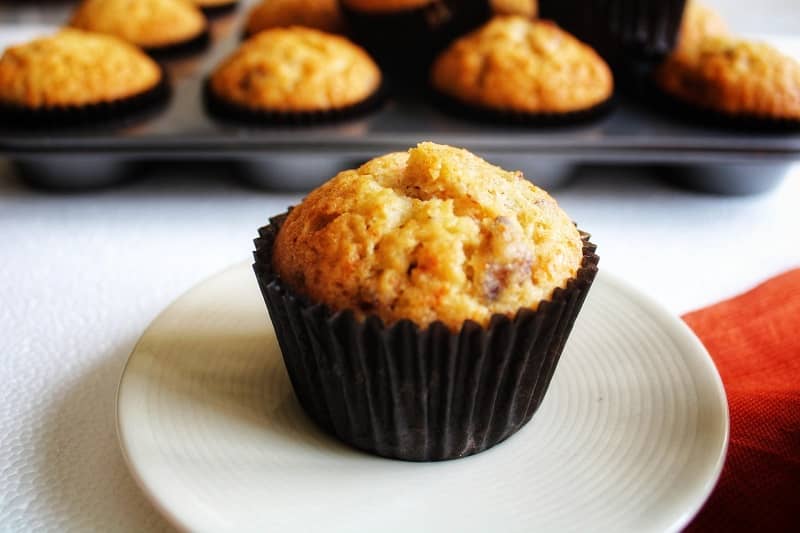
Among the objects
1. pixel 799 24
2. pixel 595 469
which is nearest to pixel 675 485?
pixel 595 469

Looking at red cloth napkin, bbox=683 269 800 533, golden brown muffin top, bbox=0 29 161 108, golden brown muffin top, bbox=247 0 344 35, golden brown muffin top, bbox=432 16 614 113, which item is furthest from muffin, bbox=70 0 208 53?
red cloth napkin, bbox=683 269 800 533

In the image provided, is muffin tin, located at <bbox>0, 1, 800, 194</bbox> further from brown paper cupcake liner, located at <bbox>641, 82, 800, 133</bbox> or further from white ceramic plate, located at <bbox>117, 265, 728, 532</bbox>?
white ceramic plate, located at <bbox>117, 265, 728, 532</bbox>

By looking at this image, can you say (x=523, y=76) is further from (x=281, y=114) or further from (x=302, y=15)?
(x=302, y=15)

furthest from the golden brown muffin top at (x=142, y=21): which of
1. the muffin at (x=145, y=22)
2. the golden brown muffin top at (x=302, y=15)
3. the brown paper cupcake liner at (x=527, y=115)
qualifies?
the brown paper cupcake liner at (x=527, y=115)

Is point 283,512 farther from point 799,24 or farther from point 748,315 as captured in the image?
point 799,24

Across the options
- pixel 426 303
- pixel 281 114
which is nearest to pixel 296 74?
pixel 281 114
